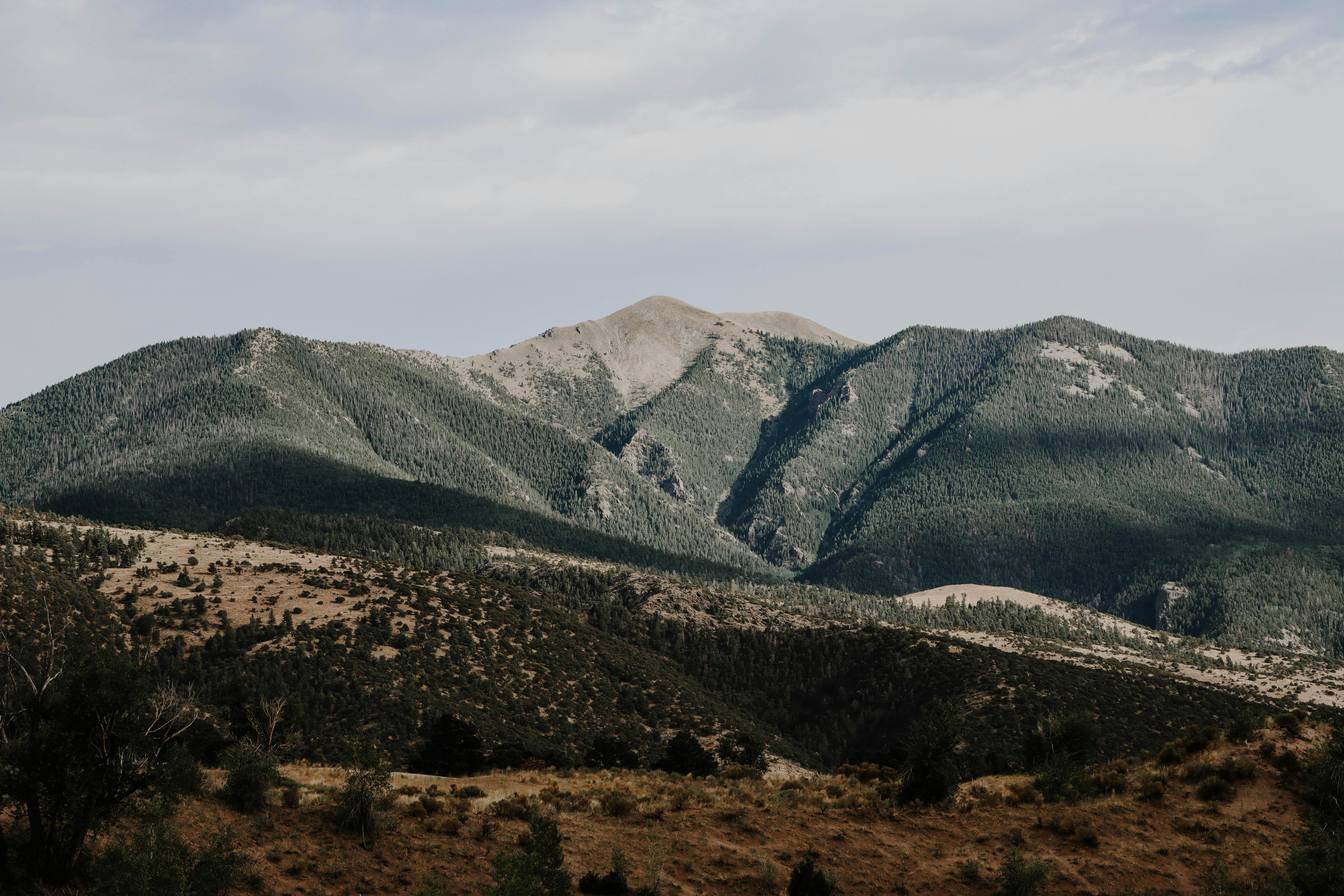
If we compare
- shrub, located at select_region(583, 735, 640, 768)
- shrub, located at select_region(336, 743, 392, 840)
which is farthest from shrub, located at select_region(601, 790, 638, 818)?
shrub, located at select_region(583, 735, 640, 768)

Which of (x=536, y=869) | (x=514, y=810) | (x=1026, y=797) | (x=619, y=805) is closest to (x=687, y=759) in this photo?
(x=1026, y=797)

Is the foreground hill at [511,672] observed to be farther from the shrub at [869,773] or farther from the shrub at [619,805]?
the shrub at [619,805]

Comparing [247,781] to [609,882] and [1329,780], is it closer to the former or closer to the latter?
[609,882]

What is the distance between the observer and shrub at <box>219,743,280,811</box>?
4012cm

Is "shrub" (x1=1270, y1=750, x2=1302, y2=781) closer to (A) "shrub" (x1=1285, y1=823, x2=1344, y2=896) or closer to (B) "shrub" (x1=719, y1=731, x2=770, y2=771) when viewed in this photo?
(A) "shrub" (x1=1285, y1=823, x2=1344, y2=896)

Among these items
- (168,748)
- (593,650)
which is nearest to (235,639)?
(593,650)

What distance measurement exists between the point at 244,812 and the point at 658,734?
8071 centimetres

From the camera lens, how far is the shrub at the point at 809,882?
1468 inches

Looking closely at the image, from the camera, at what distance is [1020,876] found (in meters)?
37.4

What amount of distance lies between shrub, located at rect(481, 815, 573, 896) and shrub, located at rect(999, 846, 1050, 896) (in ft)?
50.3

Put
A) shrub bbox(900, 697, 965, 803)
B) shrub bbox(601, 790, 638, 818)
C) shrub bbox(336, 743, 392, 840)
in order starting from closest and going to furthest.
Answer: shrub bbox(336, 743, 392, 840) → shrub bbox(601, 790, 638, 818) → shrub bbox(900, 697, 965, 803)

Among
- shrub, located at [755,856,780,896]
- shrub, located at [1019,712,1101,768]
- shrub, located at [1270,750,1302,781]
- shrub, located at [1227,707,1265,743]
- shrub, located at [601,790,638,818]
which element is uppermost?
shrub, located at [1227,707,1265,743]

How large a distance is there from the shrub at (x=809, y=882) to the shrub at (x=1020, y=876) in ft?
19.8

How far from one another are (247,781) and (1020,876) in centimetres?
2851
